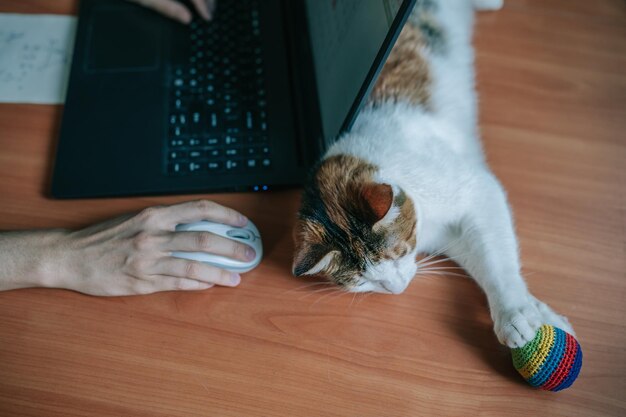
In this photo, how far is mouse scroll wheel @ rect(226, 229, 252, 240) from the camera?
83cm

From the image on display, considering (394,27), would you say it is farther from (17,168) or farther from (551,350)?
(17,168)

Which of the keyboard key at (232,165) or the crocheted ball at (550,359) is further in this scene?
the keyboard key at (232,165)

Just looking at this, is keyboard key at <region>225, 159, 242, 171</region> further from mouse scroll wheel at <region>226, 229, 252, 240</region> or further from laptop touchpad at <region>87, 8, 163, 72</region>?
laptop touchpad at <region>87, 8, 163, 72</region>

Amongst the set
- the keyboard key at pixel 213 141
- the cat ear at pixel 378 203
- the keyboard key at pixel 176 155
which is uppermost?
the cat ear at pixel 378 203

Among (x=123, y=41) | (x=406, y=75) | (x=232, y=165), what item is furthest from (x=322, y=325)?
(x=123, y=41)

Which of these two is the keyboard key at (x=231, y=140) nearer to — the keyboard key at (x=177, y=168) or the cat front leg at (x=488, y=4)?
the keyboard key at (x=177, y=168)

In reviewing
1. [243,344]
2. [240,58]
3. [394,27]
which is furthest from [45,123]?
[394,27]

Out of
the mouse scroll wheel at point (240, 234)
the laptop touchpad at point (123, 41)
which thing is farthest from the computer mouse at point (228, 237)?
the laptop touchpad at point (123, 41)

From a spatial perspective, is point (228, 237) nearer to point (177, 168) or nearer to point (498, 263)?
point (177, 168)

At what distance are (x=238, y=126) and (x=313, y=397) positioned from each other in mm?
469

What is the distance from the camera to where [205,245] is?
2.62 ft

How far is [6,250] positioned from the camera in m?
0.79

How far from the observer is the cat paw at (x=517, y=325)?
2.39 feet

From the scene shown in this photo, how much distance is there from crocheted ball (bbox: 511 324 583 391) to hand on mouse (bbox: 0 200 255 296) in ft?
1.38
